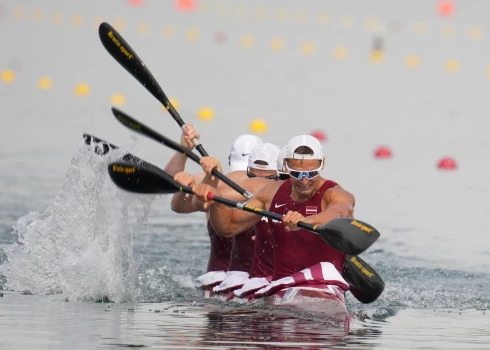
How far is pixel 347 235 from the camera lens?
35.5 ft

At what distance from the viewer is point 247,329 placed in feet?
34.3

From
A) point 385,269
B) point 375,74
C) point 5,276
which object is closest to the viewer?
point 5,276

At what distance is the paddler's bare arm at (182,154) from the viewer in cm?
1320

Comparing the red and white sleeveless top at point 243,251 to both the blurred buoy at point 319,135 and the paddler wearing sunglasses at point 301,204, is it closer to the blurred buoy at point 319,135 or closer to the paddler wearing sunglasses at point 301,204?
the paddler wearing sunglasses at point 301,204

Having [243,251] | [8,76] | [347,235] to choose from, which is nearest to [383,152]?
[243,251]

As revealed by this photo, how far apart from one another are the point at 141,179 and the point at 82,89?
65.7 ft

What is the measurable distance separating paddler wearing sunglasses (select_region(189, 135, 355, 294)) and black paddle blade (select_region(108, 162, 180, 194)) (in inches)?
14.3

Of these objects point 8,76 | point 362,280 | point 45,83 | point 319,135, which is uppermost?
point 8,76

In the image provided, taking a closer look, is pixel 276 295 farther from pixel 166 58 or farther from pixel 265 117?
pixel 166 58

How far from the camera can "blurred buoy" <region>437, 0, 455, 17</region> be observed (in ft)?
143

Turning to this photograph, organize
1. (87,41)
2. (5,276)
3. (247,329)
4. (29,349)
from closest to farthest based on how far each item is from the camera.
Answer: (29,349) < (247,329) < (5,276) < (87,41)

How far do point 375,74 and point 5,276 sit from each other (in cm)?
2243

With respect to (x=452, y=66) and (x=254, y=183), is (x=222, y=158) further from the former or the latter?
(x=452, y=66)

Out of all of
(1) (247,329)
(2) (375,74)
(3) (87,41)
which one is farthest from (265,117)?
(1) (247,329)
